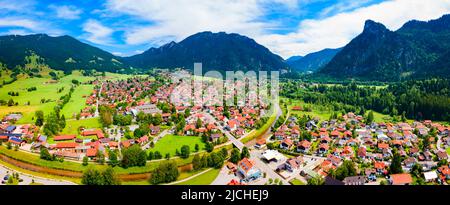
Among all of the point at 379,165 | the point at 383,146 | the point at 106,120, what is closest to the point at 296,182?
the point at 379,165

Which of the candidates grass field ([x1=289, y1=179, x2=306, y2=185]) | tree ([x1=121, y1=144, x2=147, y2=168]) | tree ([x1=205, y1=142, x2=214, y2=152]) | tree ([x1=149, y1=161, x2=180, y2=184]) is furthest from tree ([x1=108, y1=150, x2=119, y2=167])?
grass field ([x1=289, y1=179, x2=306, y2=185])

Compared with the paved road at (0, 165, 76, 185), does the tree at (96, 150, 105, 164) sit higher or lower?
higher

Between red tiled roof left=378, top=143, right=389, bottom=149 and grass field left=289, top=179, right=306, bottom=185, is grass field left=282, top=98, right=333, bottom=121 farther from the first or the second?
grass field left=289, top=179, right=306, bottom=185

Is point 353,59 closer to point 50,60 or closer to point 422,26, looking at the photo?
point 422,26

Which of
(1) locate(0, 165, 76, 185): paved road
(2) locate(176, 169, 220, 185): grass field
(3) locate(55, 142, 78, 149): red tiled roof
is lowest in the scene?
(2) locate(176, 169, 220, 185): grass field

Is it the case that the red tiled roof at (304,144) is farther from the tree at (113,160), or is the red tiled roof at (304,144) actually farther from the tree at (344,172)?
the tree at (113,160)

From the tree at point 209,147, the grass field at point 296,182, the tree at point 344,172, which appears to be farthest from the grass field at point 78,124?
the tree at point 344,172
